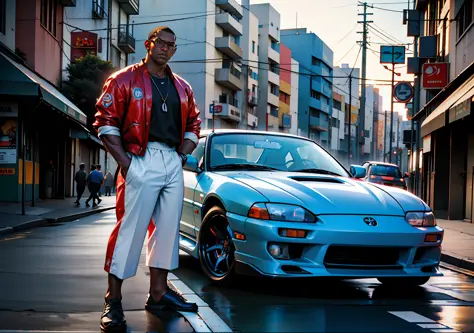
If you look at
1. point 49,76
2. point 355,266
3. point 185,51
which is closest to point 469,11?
point 49,76

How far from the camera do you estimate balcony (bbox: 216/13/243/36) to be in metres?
64.6

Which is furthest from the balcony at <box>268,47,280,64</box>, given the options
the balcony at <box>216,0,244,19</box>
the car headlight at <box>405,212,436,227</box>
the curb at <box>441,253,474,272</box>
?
the car headlight at <box>405,212,436,227</box>

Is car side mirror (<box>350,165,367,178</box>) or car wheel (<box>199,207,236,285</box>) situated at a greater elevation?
car side mirror (<box>350,165,367,178</box>)

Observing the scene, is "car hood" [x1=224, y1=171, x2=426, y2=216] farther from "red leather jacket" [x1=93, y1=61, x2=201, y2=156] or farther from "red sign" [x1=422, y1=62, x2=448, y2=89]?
"red sign" [x1=422, y1=62, x2=448, y2=89]

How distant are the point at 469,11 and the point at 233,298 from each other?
62.3 ft

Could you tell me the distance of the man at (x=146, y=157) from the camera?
4820 mm

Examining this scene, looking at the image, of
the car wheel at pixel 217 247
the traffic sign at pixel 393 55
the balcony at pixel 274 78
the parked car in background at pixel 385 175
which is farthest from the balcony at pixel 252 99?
the car wheel at pixel 217 247

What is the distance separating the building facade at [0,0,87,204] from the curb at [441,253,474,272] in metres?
10.3

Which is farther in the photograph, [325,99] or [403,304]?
[325,99]

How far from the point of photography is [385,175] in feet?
93.0

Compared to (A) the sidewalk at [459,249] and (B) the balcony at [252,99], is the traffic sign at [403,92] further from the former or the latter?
(B) the balcony at [252,99]

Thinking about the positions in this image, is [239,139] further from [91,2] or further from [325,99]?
[325,99]

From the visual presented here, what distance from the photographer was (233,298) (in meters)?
6.06

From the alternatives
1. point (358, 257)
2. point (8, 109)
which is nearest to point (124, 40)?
point (8, 109)
